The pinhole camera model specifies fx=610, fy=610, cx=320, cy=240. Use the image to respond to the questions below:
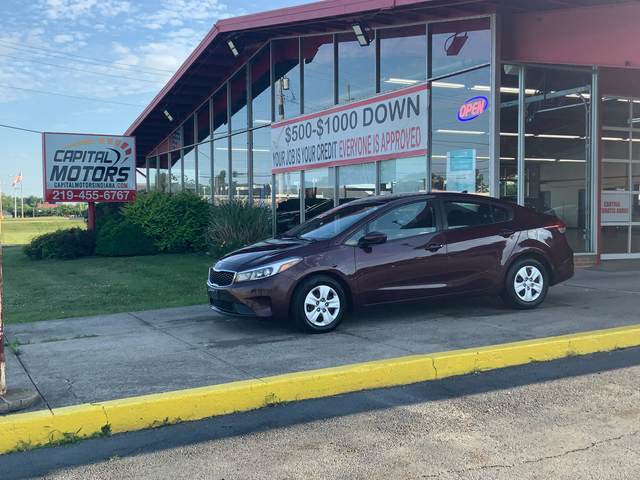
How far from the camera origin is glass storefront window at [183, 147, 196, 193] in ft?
77.2

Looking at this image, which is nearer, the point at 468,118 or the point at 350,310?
the point at 350,310

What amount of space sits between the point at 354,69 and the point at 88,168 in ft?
33.8

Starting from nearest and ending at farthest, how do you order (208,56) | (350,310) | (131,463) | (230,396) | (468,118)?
1. (131,463)
2. (230,396)
3. (350,310)
4. (468,118)
5. (208,56)

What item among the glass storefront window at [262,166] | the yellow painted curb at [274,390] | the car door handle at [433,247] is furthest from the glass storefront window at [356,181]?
the yellow painted curb at [274,390]

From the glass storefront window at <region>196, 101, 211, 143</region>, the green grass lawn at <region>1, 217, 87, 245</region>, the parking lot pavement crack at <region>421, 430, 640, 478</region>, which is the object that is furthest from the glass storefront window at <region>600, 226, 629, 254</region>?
the green grass lawn at <region>1, 217, 87, 245</region>

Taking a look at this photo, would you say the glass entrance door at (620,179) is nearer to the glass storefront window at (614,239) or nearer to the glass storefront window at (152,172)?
the glass storefront window at (614,239)

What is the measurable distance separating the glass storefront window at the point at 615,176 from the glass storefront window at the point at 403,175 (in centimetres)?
389

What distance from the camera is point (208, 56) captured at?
698 inches

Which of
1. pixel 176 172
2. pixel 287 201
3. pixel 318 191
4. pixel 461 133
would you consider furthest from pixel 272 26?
pixel 176 172

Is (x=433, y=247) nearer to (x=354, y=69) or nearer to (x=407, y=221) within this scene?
(x=407, y=221)

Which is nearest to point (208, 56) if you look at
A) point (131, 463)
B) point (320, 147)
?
point (320, 147)

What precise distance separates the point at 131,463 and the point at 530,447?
2.47 metres

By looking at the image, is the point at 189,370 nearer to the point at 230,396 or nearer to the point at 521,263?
the point at 230,396

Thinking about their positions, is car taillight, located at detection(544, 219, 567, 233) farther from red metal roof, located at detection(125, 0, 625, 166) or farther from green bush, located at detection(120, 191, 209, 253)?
green bush, located at detection(120, 191, 209, 253)
